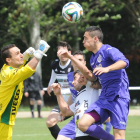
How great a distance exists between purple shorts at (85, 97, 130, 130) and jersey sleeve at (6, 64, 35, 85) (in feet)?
3.31

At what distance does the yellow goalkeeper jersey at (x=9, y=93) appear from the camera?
5.59 meters

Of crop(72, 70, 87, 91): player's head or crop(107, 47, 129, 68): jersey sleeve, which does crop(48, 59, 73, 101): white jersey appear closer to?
crop(72, 70, 87, 91): player's head

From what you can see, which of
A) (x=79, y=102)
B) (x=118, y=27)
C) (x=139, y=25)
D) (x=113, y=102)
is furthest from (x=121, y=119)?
(x=118, y=27)

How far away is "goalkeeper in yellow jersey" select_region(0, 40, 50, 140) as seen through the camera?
5.48m

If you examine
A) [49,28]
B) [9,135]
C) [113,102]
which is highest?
[49,28]

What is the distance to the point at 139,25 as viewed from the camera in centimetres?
2089

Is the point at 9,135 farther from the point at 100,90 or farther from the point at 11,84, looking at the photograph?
the point at 100,90

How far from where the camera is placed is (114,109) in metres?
5.47

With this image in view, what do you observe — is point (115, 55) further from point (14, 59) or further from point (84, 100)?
point (14, 59)

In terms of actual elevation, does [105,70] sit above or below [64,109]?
above

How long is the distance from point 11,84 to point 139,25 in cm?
1619

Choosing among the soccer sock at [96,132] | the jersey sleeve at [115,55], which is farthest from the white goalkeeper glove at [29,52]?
the soccer sock at [96,132]

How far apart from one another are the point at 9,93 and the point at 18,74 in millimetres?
437

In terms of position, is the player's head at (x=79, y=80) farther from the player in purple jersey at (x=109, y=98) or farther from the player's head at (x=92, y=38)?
the player's head at (x=92, y=38)
